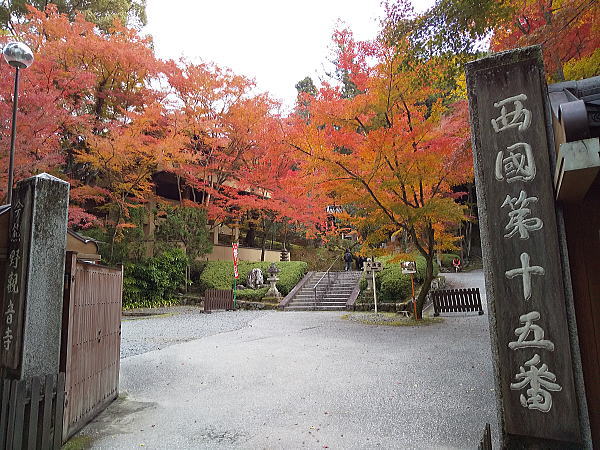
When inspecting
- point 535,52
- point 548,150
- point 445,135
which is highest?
point 445,135

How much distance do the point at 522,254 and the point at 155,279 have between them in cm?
1603

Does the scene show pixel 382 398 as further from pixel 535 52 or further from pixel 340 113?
pixel 340 113

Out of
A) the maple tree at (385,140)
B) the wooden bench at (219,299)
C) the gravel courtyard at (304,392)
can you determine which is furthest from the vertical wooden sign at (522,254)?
the wooden bench at (219,299)

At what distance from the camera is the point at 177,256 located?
17625 millimetres

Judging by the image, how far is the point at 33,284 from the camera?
317cm

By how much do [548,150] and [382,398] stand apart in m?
3.42

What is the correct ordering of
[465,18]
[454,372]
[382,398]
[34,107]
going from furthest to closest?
[34,107] < [465,18] < [454,372] < [382,398]

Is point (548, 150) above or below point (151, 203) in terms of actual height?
below

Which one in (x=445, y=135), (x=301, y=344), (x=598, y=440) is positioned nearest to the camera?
(x=598, y=440)

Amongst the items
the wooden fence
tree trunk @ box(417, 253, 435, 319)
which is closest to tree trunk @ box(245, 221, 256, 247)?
Answer: tree trunk @ box(417, 253, 435, 319)

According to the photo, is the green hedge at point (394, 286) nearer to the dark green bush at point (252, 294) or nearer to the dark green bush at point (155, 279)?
the dark green bush at point (252, 294)

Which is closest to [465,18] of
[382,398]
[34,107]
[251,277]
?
[382,398]

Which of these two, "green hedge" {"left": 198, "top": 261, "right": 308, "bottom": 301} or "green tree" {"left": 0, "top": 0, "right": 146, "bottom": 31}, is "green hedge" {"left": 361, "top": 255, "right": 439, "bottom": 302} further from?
"green tree" {"left": 0, "top": 0, "right": 146, "bottom": 31}

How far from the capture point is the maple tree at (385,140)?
9523 mm
